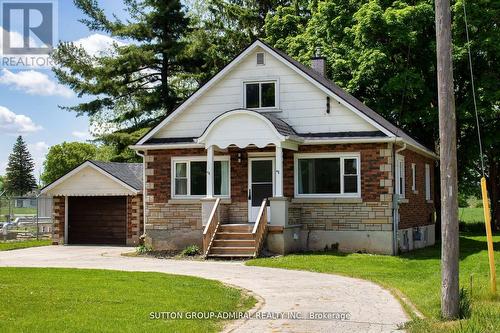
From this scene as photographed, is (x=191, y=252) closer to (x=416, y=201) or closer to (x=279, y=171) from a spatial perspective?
(x=279, y=171)

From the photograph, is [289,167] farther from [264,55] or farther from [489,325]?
[489,325]

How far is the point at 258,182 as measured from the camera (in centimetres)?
2377

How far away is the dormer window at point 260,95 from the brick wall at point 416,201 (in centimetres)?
501

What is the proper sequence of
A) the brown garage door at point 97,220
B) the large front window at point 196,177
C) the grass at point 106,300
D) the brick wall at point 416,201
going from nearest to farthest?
the grass at point 106,300 → the large front window at point 196,177 → the brick wall at point 416,201 → the brown garage door at point 97,220

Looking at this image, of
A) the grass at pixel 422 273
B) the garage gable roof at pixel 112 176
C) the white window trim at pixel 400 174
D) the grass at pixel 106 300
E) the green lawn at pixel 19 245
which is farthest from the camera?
the garage gable roof at pixel 112 176

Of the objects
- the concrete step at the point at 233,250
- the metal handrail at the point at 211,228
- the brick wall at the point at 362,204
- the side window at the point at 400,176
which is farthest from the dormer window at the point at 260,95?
the concrete step at the point at 233,250

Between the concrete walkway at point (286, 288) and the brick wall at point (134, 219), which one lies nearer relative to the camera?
the concrete walkway at point (286, 288)

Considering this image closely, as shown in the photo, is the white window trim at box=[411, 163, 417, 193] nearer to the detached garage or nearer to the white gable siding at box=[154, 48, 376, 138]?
the white gable siding at box=[154, 48, 376, 138]

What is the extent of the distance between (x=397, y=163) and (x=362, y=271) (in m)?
6.84

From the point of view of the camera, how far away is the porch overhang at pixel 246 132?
21.8 metres

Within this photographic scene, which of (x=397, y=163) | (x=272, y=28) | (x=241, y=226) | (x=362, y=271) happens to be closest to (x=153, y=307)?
(x=362, y=271)

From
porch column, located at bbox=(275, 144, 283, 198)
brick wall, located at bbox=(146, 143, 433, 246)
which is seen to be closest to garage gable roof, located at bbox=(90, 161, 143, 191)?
brick wall, located at bbox=(146, 143, 433, 246)

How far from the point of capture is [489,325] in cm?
930

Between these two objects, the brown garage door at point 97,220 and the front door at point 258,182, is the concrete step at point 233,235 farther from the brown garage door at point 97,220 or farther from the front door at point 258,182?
the brown garage door at point 97,220
